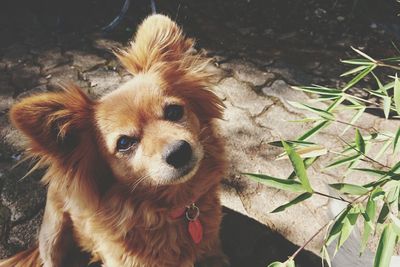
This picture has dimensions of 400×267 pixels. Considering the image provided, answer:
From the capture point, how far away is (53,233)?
6.79 feet

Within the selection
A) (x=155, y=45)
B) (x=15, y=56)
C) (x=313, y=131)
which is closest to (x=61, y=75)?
(x=15, y=56)

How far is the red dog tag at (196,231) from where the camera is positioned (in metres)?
1.97

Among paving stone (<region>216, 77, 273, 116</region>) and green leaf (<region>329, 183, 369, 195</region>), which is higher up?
green leaf (<region>329, 183, 369, 195</region>)

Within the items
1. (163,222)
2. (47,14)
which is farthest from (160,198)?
(47,14)

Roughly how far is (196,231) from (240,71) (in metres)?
2.23

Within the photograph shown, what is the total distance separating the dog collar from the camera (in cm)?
197

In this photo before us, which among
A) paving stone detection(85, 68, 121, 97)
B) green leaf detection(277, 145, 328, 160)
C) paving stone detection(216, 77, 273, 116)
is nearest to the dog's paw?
green leaf detection(277, 145, 328, 160)

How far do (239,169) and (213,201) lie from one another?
32.8 inches

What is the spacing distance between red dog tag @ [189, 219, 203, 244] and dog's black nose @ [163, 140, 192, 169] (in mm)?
418

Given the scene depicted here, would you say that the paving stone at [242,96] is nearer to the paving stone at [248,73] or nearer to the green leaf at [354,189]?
the paving stone at [248,73]

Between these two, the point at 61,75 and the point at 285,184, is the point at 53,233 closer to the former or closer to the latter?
the point at 285,184

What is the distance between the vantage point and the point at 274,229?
2.51 m

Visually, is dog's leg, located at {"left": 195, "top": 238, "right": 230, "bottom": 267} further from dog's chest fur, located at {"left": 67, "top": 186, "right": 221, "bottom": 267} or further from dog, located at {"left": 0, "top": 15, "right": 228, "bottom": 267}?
dog's chest fur, located at {"left": 67, "top": 186, "right": 221, "bottom": 267}

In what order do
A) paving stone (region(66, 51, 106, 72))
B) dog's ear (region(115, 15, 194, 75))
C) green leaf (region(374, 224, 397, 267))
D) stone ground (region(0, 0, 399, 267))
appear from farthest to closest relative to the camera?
paving stone (region(66, 51, 106, 72)) < stone ground (region(0, 0, 399, 267)) < dog's ear (region(115, 15, 194, 75)) < green leaf (region(374, 224, 397, 267))
